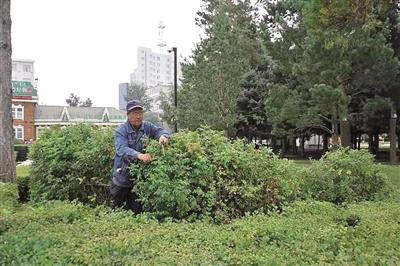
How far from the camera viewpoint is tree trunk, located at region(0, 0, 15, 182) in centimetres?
829

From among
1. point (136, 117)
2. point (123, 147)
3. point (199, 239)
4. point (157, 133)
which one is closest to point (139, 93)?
point (157, 133)

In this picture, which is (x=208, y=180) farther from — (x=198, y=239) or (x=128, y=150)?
(x=198, y=239)

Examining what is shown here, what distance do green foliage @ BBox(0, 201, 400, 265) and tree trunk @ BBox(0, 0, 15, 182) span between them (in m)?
3.48

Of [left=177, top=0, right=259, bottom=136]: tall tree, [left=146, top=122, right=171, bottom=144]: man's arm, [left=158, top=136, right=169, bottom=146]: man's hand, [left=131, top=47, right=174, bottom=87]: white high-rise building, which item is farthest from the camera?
[left=131, top=47, right=174, bottom=87]: white high-rise building

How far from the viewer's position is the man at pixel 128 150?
5.75 metres

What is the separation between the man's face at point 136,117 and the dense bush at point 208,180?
0.39 m

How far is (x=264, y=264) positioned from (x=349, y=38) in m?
7.89

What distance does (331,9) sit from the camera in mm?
8672

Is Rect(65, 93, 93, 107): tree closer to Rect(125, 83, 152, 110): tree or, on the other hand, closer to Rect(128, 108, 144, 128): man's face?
Rect(125, 83, 152, 110): tree

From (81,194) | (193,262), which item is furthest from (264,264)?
(81,194)

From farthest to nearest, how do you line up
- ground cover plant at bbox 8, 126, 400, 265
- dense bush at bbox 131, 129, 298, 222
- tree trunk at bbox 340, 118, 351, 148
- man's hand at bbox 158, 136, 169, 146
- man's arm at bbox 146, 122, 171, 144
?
tree trunk at bbox 340, 118, 351, 148
man's arm at bbox 146, 122, 171, 144
man's hand at bbox 158, 136, 169, 146
dense bush at bbox 131, 129, 298, 222
ground cover plant at bbox 8, 126, 400, 265

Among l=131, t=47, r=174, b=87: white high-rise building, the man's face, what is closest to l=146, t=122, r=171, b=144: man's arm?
the man's face

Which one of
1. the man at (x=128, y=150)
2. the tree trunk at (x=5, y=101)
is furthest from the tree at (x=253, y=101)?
the man at (x=128, y=150)

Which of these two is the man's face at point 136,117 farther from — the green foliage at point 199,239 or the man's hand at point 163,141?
the green foliage at point 199,239
